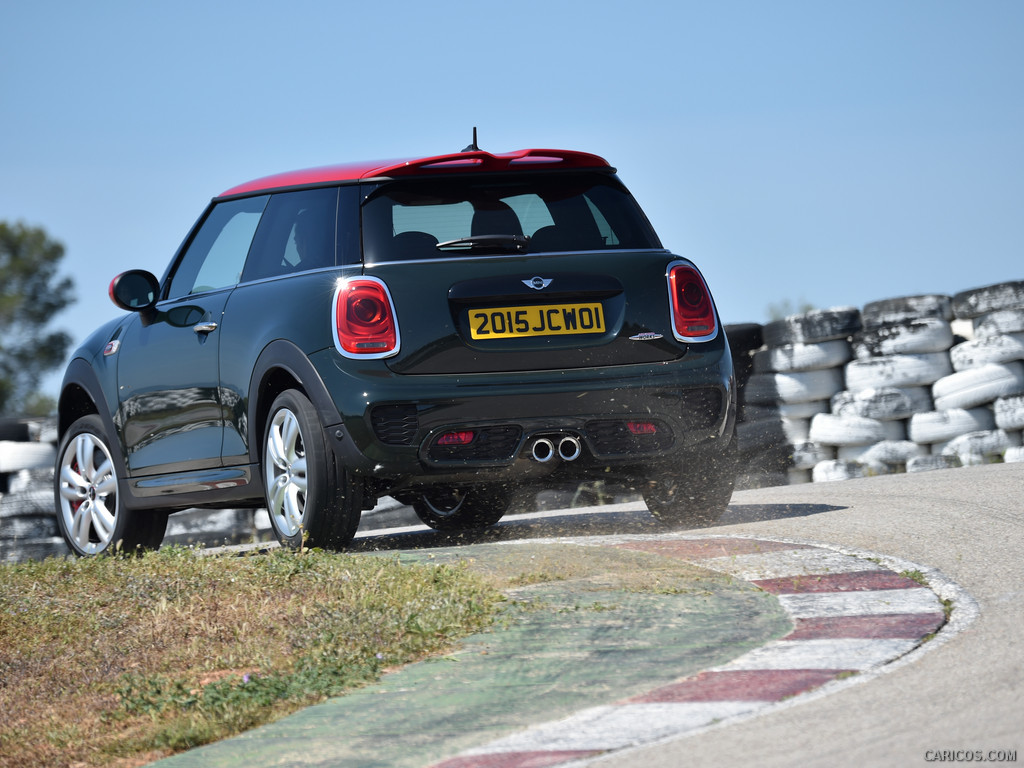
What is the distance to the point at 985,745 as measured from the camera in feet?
10.2

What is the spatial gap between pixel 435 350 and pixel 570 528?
1683 mm

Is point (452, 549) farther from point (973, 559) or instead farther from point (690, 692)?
point (690, 692)

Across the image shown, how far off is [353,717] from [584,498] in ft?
22.6

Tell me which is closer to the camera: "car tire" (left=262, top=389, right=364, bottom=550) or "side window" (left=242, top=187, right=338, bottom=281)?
"car tire" (left=262, top=389, right=364, bottom=550)

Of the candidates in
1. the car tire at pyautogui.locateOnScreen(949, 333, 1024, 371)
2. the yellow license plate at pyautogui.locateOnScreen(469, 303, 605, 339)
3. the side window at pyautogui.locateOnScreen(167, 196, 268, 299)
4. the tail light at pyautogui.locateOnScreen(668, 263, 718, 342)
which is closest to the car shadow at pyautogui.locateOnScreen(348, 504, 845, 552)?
the tail light at pyautogui.locateOnScreen(668, 263, 718, 342)

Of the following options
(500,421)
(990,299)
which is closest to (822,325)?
(990,299)

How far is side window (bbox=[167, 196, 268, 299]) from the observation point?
6977 millimetres

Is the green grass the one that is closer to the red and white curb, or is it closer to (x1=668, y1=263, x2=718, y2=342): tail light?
the red and white curb

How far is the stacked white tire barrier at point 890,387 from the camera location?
413 inches

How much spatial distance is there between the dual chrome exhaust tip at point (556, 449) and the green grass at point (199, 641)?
793mm

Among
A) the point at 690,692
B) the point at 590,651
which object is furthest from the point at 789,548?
the point at 690,692

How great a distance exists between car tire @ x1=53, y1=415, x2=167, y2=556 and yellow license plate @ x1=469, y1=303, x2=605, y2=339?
2390 millimetres

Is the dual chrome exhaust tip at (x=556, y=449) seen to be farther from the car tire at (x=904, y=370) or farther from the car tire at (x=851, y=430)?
the car tire at (x=904, y=370)

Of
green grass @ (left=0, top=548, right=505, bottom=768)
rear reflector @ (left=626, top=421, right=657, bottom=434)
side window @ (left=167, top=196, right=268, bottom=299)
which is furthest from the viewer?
side window @ (left=167, top=196, right=268, bottom=299)
